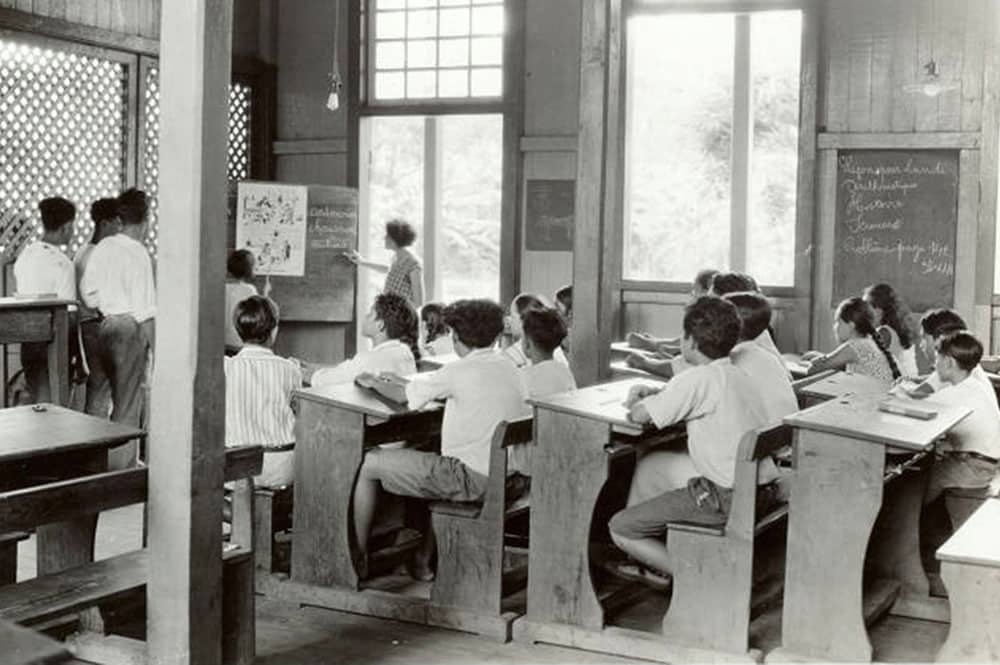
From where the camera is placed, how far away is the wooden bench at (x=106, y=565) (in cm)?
376

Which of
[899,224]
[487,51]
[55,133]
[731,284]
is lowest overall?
[731,284]

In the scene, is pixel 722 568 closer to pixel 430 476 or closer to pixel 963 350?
pixel 430 476

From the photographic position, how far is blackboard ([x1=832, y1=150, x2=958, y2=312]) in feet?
28.8

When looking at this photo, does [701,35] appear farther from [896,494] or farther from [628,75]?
[896,494]

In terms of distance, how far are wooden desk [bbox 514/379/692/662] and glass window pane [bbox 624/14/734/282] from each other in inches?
190

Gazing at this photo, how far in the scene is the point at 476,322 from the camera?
17.4 ft

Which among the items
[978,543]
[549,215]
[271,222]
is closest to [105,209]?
[271,222]

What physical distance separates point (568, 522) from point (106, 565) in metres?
1.59

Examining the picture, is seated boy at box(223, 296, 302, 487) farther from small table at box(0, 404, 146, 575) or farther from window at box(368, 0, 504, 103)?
window at box(368, 0, 504, 103)

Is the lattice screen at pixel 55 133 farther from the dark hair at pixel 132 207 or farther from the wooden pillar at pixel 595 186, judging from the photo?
the wooden pillar at pixel 595 186

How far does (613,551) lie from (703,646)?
3.40ft

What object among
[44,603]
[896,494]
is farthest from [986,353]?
[44,603]

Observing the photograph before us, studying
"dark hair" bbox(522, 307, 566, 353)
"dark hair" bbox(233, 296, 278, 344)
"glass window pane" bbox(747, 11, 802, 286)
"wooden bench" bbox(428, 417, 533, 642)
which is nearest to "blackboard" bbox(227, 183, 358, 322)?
"glass window pane" bbox(747, 11, 802, 286)

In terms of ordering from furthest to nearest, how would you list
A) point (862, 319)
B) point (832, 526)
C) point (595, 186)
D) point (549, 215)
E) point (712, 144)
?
point (549, 215) → point (712, 144) → point (862, 319) → point (595, 186) → point (832, 526)
